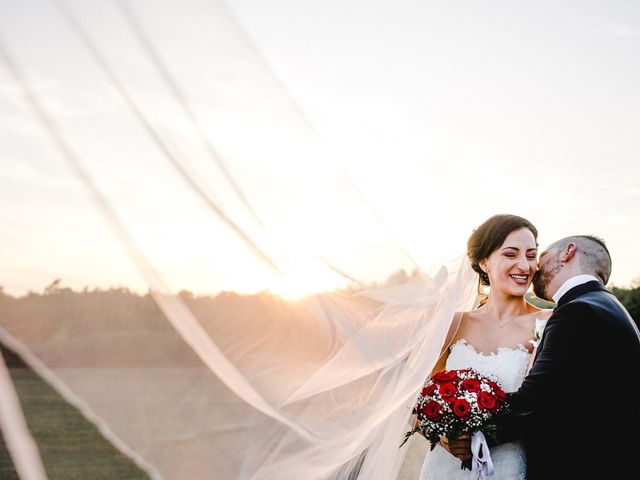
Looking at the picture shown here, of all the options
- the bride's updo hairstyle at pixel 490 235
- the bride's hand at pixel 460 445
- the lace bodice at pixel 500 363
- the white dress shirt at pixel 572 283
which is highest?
the bride's updo hairstyle at pixel 490 235

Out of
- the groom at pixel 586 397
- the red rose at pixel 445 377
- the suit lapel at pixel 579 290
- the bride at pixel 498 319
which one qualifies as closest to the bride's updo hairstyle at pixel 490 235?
the bride at pixel 498 319

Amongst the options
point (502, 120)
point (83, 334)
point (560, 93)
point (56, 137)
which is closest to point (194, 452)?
point (83, 334)

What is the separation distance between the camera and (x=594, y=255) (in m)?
4.06

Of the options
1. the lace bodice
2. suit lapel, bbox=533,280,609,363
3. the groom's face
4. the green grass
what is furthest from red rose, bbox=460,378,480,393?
the green grass

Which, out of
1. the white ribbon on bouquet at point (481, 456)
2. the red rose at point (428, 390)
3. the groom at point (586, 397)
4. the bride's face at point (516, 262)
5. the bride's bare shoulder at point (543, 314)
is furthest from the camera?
the bride's bare shoulder at point (543, 314)

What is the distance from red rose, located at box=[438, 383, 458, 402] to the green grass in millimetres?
2246

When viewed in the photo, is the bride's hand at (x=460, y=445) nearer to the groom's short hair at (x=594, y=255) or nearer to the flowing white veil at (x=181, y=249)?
the flowing white veil at (x=181, y=249)

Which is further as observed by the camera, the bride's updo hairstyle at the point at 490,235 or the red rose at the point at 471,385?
the bride's updo hairstyle at the point at 490,235

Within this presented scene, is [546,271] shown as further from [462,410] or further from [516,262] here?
[462,410]

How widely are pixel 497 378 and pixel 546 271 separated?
34.3 inches

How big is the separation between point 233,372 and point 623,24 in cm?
862

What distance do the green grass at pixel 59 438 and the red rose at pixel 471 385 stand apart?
2.39 metres

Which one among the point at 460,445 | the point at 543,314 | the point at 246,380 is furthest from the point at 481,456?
the point at 246,380

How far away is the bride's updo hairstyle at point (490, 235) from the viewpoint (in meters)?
4.71
